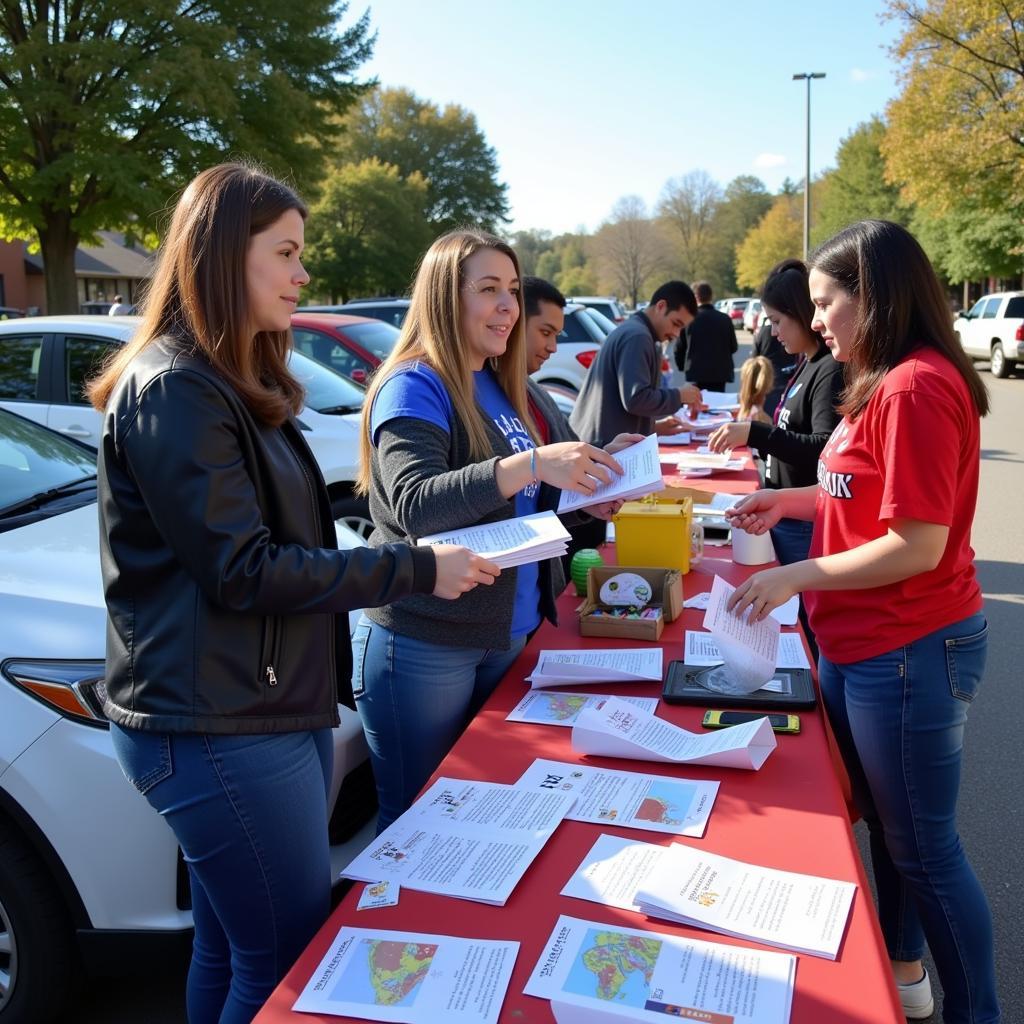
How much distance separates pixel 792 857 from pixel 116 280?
49.8 m

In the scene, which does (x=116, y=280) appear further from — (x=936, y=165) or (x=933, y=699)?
(x=933, y=699)

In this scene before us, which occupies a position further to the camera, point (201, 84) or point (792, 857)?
point (201, 84)

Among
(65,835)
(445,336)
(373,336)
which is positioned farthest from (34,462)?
(373,336)

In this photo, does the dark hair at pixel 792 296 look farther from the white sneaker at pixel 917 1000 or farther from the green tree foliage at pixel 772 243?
the green tree foliage at pixel 772 243

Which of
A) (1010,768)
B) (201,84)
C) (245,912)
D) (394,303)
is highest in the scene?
(201,84)

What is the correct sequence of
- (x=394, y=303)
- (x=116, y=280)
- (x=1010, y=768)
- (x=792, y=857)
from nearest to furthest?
(x=792, y=857)
(x=1010, y=768)
(x=394, y=303)
(x=116, y=280)

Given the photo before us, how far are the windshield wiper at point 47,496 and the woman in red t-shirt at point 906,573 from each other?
233cm

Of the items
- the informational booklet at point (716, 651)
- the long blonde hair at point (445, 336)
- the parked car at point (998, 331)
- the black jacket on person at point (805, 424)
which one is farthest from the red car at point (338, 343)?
the parked car at point (998, 331)

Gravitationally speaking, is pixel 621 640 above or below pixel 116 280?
below

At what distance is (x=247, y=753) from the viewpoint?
5.66 feet

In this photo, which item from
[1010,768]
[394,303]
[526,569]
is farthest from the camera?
[394,303]

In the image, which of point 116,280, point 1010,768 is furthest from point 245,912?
point 116,280

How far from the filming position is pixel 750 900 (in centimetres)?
157

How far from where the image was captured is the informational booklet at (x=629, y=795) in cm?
183
